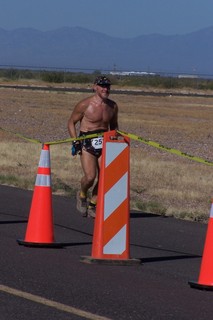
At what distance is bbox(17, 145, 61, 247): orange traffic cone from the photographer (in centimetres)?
1052

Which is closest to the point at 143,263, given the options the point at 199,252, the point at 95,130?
the point at 199,252

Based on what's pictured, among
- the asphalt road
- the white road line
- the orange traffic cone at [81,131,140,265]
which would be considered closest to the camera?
the white road line

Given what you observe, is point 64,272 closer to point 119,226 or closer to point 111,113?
point 119,226

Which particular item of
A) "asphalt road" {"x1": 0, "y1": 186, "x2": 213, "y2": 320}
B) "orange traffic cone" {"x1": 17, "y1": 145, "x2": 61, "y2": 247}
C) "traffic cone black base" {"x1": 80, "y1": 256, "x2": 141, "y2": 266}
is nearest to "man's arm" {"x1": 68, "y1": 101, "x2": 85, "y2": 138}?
"asphalt road" {"x1": 0, "y1": 186, "x2": 213, "y2": 320}

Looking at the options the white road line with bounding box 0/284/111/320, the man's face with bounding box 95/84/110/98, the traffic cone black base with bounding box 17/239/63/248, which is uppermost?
the man's face with bounding box 95/84/110/98

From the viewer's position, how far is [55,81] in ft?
369

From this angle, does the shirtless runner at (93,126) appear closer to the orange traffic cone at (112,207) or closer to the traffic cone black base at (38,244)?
the traffic cone black base at (38,244)

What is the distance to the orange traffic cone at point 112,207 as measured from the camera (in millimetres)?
9625

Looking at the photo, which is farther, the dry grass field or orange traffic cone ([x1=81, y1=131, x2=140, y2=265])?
the dry grass field

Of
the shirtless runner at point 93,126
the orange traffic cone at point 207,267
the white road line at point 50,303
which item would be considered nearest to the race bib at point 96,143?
the shirtless runner at point 93,126

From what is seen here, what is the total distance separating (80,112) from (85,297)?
5.61 meters

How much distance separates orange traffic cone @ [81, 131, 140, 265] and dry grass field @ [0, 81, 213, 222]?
4.58m

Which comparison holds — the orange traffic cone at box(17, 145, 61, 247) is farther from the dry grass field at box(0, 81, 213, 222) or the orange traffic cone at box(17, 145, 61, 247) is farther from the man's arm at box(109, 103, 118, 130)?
the dry grass field at box(0, 81, 213, 222)

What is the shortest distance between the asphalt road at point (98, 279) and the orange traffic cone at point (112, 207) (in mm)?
140
